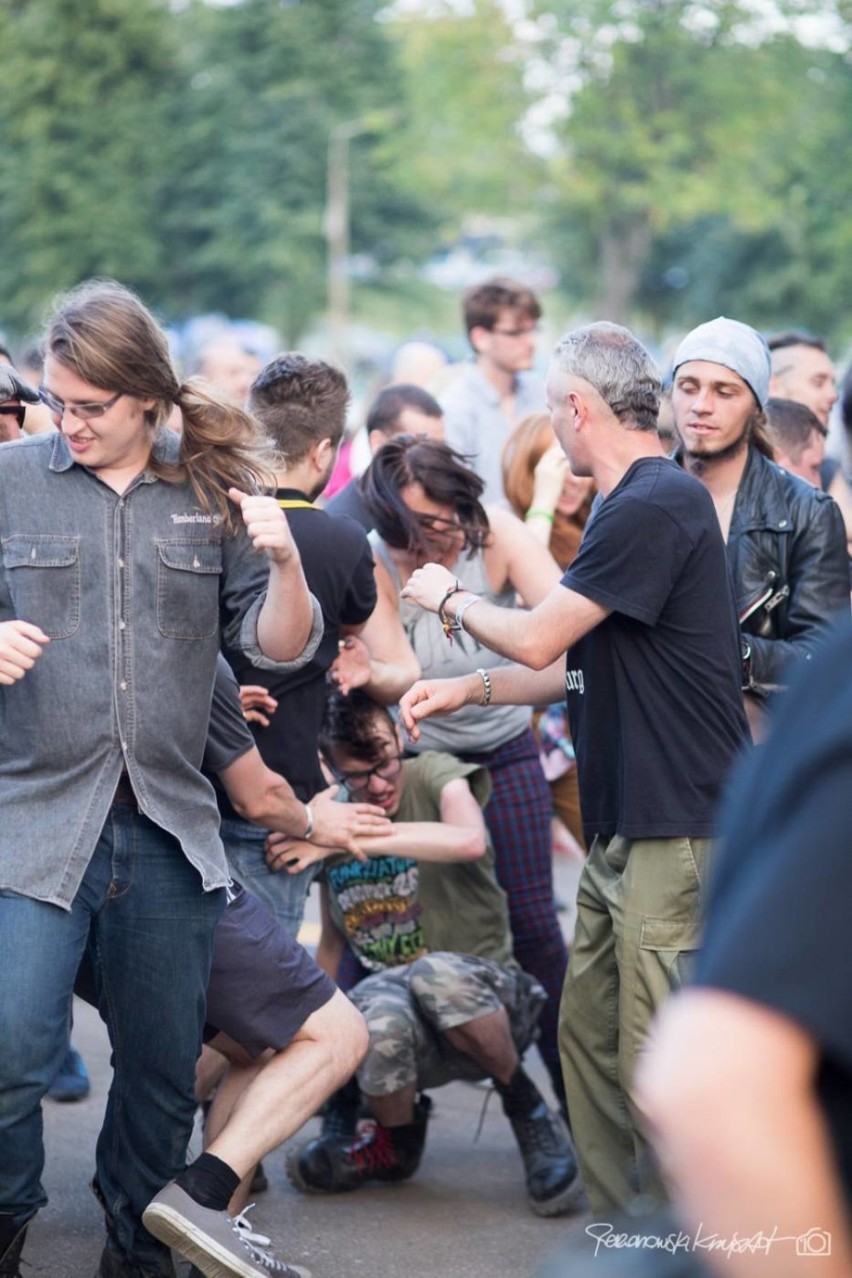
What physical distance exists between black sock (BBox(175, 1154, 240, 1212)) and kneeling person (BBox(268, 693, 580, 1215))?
75 centimetres

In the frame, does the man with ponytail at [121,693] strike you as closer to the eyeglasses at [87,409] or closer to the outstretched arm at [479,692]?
the eyeglasses at [87,409]

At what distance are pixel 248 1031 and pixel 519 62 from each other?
3769 cm

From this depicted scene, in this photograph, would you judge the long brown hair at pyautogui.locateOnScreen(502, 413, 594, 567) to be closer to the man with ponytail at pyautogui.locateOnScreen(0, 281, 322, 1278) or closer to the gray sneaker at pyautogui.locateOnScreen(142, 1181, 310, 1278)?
the man with ponytail at pyautogui.locateOnScreen(0, 281, 322, 1278)

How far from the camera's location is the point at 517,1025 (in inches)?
186

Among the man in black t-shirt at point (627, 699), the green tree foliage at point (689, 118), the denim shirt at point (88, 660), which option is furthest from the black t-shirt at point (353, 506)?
the green tree foliage at point (689, 118)

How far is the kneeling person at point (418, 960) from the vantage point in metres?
Answer: 4.55

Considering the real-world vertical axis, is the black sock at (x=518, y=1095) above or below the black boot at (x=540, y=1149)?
above

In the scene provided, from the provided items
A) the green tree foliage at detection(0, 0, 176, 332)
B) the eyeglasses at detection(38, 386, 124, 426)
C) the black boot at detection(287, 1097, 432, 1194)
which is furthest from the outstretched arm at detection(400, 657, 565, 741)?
the green tree foliage at detection(0, 0, 176, 332)

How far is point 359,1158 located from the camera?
4.74 meters

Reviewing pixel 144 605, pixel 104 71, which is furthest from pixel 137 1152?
pixel 104 71

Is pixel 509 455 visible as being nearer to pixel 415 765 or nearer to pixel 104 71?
pixel 415 765

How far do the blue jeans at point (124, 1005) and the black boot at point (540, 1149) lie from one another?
3.87 feet

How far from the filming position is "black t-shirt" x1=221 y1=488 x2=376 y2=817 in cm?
436

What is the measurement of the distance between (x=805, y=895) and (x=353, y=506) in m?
3.97
